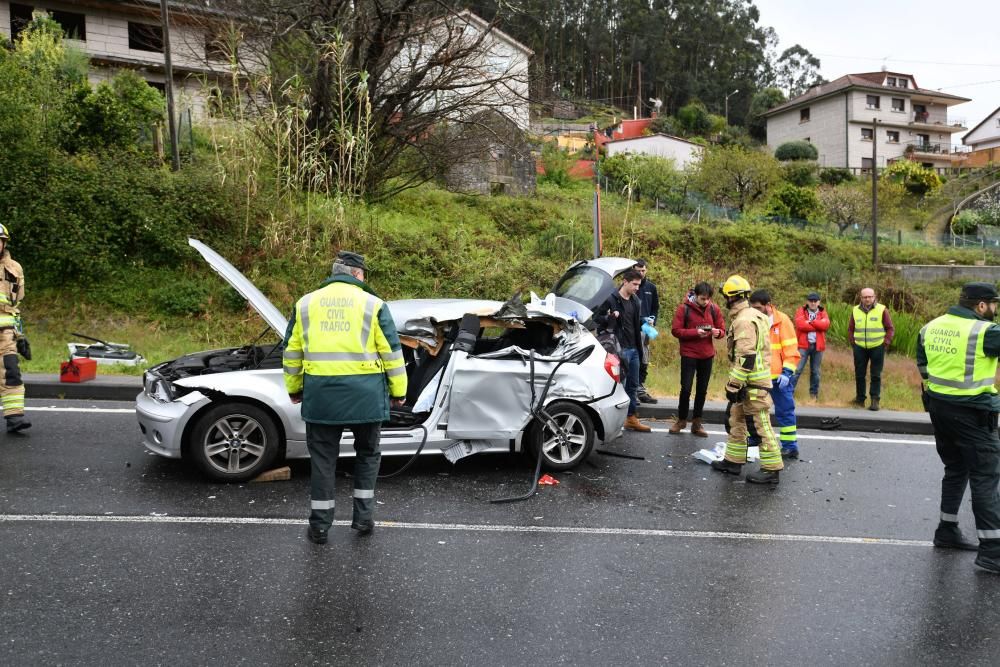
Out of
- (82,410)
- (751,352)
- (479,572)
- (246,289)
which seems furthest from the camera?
(82,410)

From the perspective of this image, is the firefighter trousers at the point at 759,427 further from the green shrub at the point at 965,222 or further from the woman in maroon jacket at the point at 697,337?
the green shrub at the point at 965,222

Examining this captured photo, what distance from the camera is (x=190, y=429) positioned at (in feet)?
19.0

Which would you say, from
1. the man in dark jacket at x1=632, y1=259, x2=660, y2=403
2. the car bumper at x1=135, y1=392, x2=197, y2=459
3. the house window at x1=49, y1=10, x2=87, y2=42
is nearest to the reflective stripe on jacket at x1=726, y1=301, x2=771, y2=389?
the man in dark jacket at x1=632, y1=259, x2=660, y2=403

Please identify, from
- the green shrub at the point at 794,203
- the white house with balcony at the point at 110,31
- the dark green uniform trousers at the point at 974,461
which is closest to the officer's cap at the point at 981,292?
the dark green uniform trousers at the point at 974,461

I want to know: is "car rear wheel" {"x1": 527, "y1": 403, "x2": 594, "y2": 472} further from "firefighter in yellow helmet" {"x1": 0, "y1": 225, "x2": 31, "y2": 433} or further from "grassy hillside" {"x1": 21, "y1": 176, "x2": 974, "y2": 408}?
"firefighter in yellow helmet" {"x1": 0, "y1": 225, "x2": 31, "y2": 433}

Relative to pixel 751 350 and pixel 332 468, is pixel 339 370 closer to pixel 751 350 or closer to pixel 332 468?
pixel 332 468

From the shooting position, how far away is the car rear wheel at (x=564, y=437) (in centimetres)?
647

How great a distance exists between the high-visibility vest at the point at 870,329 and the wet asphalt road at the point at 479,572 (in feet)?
12.7

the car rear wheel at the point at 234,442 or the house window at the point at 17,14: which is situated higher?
the house window at the point at 17,14

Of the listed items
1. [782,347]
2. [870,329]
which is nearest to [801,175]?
[870,329]

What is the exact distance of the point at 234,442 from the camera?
586cm

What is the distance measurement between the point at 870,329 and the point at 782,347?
3634 mm

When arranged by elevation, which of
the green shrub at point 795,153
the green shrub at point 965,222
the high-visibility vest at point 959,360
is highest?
the green shrub at point 795,153

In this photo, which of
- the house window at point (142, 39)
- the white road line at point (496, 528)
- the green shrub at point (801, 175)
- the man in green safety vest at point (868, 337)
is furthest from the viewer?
the green shrub at point (801, 175)
